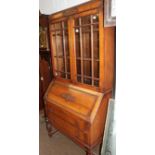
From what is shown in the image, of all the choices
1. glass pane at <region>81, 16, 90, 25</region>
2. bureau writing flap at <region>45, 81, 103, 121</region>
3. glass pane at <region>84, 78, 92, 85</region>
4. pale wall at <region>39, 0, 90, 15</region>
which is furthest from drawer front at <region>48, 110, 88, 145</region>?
pale wall at <region>39, 0, 90, 15</region>

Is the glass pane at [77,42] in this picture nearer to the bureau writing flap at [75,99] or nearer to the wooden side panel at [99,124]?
the bureau writing flap at [75,99]

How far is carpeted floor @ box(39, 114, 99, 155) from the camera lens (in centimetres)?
211

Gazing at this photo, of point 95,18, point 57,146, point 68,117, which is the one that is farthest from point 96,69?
point 57,146

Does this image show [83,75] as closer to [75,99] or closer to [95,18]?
[75,99]

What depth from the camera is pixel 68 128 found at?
194cm

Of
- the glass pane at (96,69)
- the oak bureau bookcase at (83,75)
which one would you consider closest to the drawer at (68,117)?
the oak bureau bookcase at (83,75)

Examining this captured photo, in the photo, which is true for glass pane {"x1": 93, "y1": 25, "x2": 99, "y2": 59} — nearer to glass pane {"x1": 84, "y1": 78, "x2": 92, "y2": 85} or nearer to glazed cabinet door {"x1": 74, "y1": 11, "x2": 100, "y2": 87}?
glazed cabinet door {"x1": 74, "y1": 11, "x2": 100, "y2": 87}

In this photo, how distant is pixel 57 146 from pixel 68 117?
654 mm

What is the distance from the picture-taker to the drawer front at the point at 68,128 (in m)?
1.75
